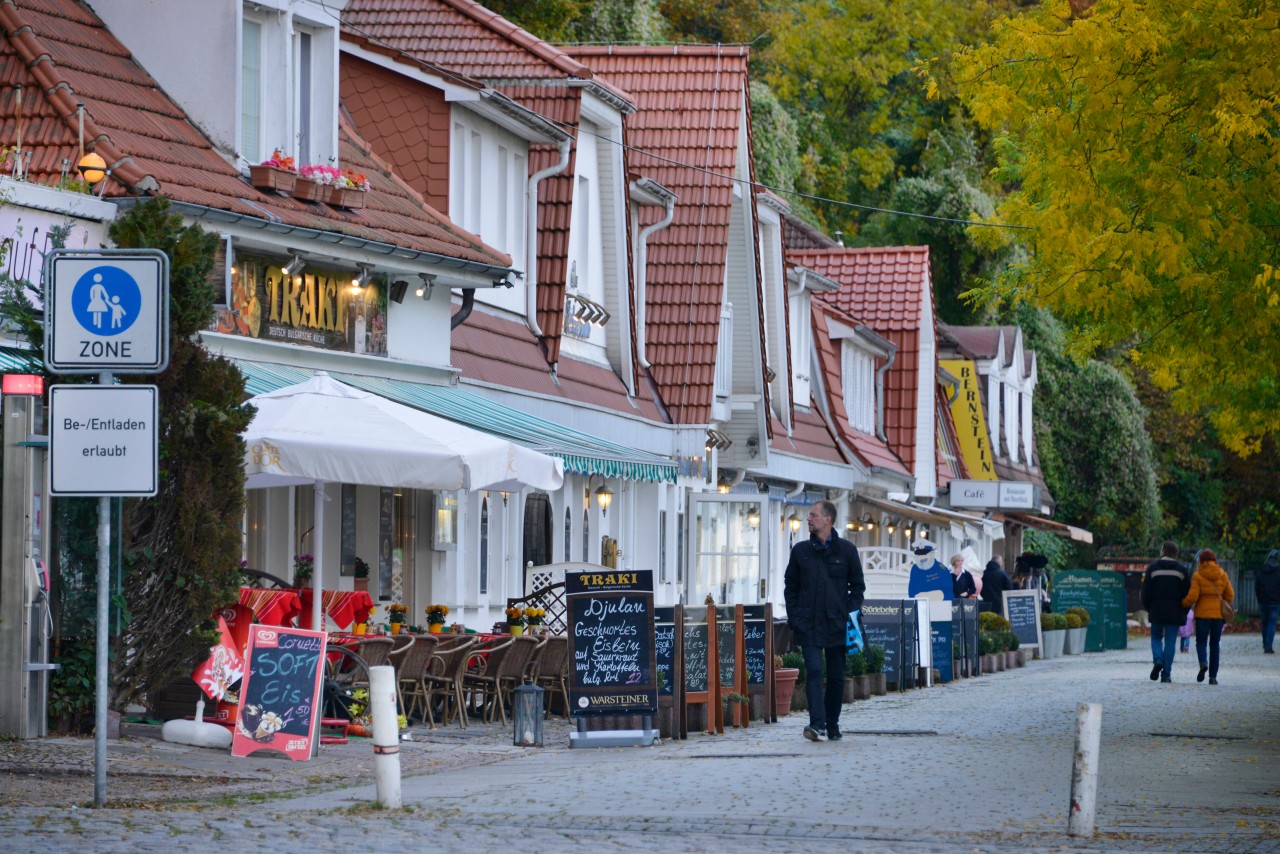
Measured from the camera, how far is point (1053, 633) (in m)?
37.6

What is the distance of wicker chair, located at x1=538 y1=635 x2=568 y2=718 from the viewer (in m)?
18.2

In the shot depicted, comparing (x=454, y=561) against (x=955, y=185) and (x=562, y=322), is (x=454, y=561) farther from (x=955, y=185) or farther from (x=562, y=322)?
(x=955, y=185)

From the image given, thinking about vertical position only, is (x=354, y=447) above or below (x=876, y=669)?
above

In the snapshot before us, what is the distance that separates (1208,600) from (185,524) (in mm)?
17179

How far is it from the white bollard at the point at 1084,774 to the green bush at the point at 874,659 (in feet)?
41.8

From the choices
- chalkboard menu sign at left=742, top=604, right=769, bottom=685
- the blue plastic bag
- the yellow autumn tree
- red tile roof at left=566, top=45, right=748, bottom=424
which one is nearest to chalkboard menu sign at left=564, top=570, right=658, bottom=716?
chalkboard menu sign at left=742, top=604, right=769, bottom=685

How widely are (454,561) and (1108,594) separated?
22.5 m

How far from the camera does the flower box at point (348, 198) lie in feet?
59.9

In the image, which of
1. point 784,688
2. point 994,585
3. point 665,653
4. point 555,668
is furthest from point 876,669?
point 994,585

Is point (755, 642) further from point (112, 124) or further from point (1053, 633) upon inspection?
point (1053, 633)

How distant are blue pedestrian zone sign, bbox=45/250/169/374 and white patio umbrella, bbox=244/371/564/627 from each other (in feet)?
10.8

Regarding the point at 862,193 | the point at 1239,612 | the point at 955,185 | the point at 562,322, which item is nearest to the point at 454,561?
the point at 562,322

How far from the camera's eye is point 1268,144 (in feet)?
51.1

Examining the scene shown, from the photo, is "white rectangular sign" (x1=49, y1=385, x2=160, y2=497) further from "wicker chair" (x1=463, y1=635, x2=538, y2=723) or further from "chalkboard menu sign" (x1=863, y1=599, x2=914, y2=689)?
"chalkboard menu sign" (x1=863, y1=599, x2=914, y2=689)
